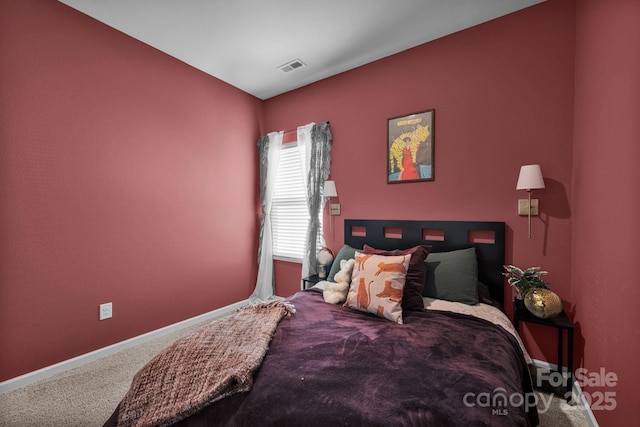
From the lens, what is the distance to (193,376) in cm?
106

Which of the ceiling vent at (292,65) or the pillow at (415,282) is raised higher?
the ceiling vent at (292,65)

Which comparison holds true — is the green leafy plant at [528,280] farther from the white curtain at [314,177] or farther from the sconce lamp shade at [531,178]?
the white curtain at [314,177]

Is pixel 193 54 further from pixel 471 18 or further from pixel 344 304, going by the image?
pixel 344 304

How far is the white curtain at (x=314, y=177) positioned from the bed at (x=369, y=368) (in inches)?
44.0

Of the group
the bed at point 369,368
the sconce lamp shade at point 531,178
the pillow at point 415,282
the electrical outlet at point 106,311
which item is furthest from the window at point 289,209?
the sconce lamp shade at point 531,178

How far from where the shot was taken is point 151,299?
8.43 feet

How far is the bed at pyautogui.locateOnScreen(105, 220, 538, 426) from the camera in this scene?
0.89 metres

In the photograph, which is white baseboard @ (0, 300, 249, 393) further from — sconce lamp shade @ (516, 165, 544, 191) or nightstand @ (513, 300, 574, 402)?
sconce lamp shade @ (516, 165, 544, 191)

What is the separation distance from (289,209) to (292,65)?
5.45 ft

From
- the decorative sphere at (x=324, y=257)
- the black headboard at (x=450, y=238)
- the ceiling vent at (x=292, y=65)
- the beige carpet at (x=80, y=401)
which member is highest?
the ceiling vent at (x=292, y=65)

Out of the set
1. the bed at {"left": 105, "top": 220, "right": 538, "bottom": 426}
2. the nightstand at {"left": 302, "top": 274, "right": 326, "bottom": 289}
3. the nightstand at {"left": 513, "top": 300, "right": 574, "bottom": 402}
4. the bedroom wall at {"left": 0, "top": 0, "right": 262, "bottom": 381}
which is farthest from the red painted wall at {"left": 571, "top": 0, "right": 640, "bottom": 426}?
the bedroom wall at {"left": 0, "top": 0, "right": 262, "bottom": 381}

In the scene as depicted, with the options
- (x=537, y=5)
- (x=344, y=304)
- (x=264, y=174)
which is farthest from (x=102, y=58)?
(x=537, y=5)

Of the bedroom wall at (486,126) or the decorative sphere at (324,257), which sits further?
the decorative sphere at (324,257)

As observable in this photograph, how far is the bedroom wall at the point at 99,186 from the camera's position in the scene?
1.84 metres
